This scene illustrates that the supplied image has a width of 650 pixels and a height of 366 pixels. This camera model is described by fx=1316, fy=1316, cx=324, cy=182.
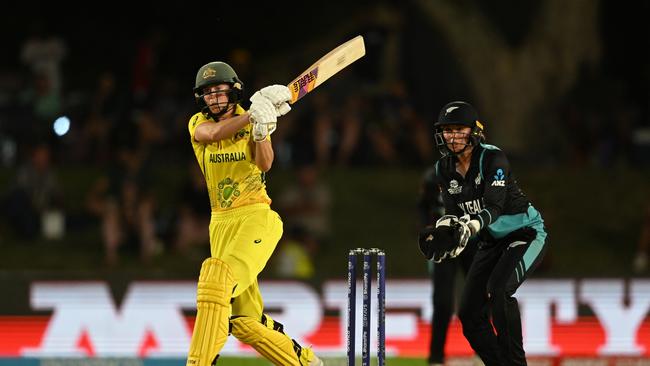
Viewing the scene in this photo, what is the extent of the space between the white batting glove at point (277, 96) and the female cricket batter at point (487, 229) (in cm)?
85

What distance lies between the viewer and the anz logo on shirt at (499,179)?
22.5ft

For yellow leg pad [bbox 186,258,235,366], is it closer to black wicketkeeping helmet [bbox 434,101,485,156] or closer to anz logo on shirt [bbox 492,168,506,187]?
black wicketkeeping helmet [bbox 434,101,485,156]

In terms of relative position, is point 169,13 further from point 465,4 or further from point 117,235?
point 117,235

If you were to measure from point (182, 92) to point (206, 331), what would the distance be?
27.6 ft

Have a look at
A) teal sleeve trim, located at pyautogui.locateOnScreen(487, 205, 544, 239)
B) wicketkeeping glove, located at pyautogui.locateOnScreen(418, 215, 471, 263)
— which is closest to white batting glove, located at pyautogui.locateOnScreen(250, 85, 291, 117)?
wicketkeeping glove, located at pyautogui.locateOnScreen(418, 215, 471, 263)

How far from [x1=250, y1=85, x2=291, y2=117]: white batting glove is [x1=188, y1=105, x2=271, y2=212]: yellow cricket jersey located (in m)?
0.27

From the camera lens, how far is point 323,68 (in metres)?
7.07

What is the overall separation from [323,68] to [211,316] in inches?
58.7

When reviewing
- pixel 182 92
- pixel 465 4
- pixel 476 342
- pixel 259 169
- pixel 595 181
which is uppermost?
pixel 465 4

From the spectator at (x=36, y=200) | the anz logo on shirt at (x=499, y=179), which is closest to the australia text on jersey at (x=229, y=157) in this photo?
the anz logo on shirt at (x=499, y=179)

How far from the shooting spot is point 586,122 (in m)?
14.8

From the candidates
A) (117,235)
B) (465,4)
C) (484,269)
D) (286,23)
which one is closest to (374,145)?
(465,4)

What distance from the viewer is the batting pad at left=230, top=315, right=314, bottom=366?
6.90 m

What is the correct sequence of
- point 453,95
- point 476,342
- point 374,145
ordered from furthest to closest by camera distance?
point 453,95
point 374,145
point 476,342
